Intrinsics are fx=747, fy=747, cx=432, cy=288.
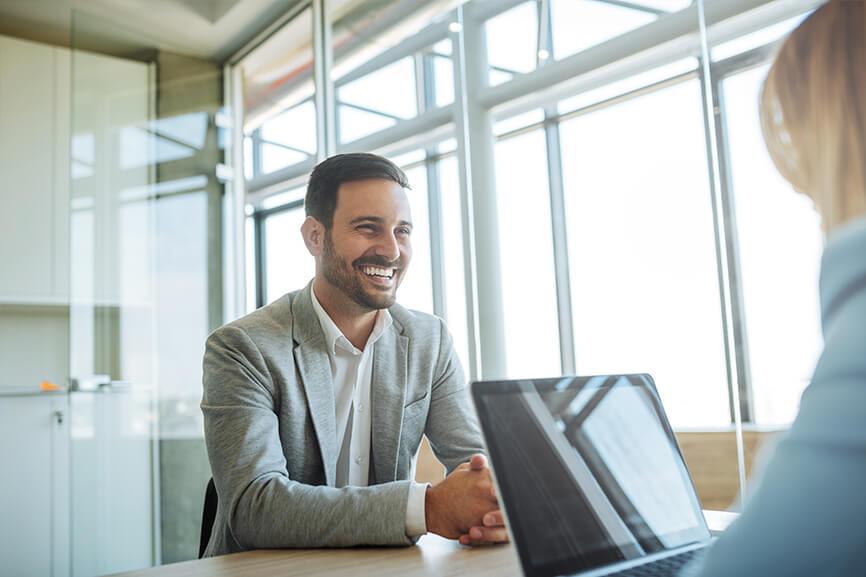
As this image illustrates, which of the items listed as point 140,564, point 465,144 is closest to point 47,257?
point 140,564

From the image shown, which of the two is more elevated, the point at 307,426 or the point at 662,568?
the point at 307,426

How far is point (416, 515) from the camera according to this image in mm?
1152

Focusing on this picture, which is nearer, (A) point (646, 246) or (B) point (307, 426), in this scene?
(B) point (307, 426)

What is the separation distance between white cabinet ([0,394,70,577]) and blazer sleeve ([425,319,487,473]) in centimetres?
262

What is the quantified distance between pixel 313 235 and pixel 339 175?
0.56 ft

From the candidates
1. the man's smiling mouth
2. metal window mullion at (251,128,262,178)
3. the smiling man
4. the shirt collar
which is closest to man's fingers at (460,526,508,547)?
the smiling man

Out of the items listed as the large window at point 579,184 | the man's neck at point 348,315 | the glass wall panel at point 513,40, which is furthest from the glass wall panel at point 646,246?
the man's neck at point 348,315

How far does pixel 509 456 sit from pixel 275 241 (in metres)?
3.73

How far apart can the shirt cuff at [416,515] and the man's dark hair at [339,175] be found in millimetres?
841

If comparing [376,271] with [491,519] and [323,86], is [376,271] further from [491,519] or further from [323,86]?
[323,86]

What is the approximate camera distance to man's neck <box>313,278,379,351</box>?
1.74m

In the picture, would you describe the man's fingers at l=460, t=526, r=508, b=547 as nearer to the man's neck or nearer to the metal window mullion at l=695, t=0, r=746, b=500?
the man's neck

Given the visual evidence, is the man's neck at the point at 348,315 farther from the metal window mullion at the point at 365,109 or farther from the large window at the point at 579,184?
the metal window mullion at the point at 365,109

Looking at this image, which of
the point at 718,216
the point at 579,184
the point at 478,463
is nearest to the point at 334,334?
the point at 478,463
